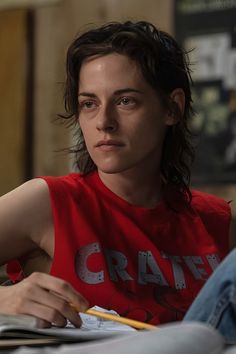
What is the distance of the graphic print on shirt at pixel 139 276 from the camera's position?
1.46 meters

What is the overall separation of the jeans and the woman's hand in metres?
0.22

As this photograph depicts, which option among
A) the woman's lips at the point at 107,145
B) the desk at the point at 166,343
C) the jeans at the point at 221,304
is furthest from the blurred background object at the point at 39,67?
the desk at the point at 166,343

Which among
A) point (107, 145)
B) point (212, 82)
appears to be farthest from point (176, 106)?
point (212, 82)

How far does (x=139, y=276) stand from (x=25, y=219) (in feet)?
0.75

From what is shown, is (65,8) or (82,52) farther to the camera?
(65,8)

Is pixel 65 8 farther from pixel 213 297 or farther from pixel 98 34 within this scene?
pixel 213 297

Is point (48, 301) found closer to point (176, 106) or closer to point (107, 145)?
point (107, 145)

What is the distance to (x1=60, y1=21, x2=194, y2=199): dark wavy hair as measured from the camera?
63.6 inches

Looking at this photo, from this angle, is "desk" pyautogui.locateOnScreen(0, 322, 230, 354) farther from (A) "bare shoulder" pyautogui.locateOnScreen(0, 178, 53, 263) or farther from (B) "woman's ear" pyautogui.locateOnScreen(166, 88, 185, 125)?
(B) "woman's ear" pyautogui.locateOnScreen(166, 88, 185, 125)

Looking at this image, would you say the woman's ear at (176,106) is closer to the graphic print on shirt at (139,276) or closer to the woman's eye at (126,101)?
the woman's eye at (126,101)

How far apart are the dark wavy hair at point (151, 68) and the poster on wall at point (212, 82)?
1.35 meters

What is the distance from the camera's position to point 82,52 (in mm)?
1645

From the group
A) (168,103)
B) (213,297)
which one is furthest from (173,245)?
(213,297)

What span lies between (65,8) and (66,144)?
22.8 inches
